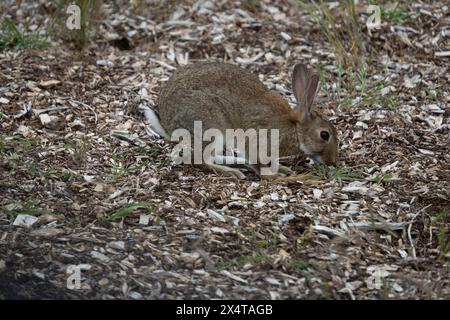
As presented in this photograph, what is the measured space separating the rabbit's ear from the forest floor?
19.8 inches

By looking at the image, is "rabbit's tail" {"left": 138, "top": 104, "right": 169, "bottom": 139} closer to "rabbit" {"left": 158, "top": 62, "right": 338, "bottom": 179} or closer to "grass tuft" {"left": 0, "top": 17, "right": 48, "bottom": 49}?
"rabbit" {"left": 158, "top": 62, "right": 338, "bottom": 179}

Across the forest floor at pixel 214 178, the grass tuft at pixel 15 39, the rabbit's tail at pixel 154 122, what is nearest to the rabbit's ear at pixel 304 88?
the forest floor at pixel 214 178

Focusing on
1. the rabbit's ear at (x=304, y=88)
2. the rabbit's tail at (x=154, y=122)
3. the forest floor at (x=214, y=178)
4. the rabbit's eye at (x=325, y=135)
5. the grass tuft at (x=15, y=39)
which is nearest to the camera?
the forest floor at (x=214, y=178)

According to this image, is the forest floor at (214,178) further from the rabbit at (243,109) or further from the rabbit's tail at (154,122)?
the rabbit at (243,109)

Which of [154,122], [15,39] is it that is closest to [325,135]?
[154,122]

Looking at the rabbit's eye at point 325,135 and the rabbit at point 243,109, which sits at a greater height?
the rabbit at point 243,109

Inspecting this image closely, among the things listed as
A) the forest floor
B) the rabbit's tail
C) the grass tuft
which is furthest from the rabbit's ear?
the grass tuft

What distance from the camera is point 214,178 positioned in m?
6.38

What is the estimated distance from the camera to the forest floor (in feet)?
16.4

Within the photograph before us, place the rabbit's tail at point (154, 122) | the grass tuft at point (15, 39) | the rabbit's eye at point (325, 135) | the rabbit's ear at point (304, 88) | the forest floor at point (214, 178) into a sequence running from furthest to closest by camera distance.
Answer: the grass tuft at point (15, 39)
the rabbit's tail at point (154, 122)
the rabbit's eye at point (325, 135)
the rabbit's ear at point (304, 88)
the forest floor at point (214, 178)

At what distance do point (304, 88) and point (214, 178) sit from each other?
3.75 ft

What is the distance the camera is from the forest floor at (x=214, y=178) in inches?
197
